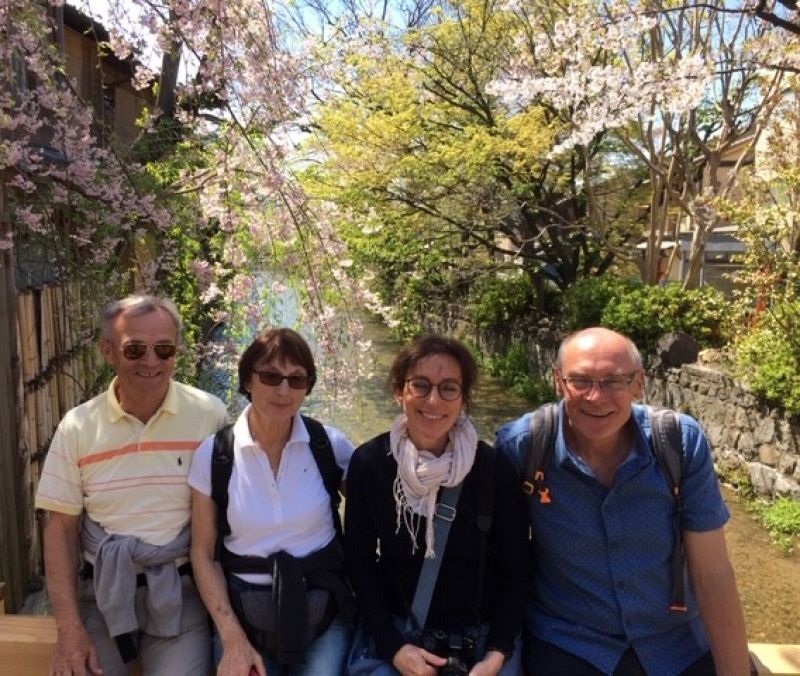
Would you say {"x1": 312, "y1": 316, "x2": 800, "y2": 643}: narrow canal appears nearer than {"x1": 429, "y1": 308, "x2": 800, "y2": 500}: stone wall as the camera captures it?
Yes

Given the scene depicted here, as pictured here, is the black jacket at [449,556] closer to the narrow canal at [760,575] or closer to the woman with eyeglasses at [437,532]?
the woman with eyeglasses at [437,532]

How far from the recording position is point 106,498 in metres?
2.11

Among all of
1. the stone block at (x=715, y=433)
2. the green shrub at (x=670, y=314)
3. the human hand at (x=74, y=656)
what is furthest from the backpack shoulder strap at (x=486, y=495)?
the green shrub at (x=670, y=314)

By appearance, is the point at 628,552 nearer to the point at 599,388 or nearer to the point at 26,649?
the point at 599,388

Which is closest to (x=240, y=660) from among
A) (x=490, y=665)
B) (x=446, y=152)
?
(x=490, y=665)

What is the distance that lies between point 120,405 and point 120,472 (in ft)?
0.65

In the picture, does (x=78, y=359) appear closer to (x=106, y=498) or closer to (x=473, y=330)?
(x=106, y=498)

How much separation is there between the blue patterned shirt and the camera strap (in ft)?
0.96

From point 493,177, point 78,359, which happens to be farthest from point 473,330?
point 78,359

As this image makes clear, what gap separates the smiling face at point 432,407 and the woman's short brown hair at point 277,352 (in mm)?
312

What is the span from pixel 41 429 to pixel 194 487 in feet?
8.03

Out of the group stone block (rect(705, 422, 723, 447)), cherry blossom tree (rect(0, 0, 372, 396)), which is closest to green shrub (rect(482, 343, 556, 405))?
stone block (rect(705, 422, 723, 447))

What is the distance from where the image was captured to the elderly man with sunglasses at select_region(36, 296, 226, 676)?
2.06m

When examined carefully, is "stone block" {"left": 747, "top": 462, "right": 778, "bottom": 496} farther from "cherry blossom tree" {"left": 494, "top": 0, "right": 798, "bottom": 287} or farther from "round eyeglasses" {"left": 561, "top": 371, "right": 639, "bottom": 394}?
"round eyeglasses" {"left": 561, "top": 371, "right": 639, "bottom": 394}
